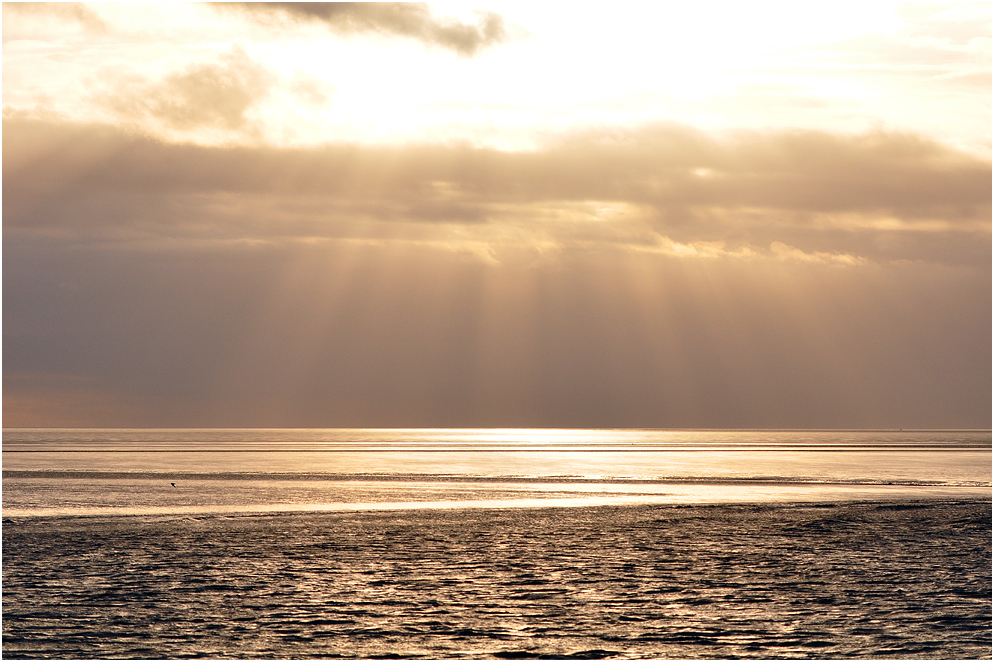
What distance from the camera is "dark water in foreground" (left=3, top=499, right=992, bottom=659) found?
41.5ft

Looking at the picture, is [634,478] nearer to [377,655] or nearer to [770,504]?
[770,504]

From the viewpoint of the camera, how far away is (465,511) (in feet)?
100

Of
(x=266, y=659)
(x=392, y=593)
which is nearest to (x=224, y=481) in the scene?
(x=392, y=593)

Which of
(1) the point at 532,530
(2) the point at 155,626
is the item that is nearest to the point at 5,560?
(2) the point at 155,626

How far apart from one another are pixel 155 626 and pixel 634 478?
3938cm

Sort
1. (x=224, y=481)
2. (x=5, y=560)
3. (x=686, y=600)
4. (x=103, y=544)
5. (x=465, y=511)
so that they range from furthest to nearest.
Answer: (x=224, y=481) < (x=465, y=511) < (x=103, y=544) < (x=5, y=560) < (x=686, y=600)

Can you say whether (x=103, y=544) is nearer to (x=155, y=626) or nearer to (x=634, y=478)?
(x=155, y=626)

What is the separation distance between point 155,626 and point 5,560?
8.02 meters

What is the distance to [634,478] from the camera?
167ft

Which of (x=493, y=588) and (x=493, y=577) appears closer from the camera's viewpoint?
(x=493, y=588)

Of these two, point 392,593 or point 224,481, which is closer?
point 392,593

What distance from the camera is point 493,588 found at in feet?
54.3

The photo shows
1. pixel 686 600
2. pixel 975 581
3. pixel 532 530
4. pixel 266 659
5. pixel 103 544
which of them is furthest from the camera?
pixel 532 530

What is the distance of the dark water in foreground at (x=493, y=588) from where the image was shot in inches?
499
